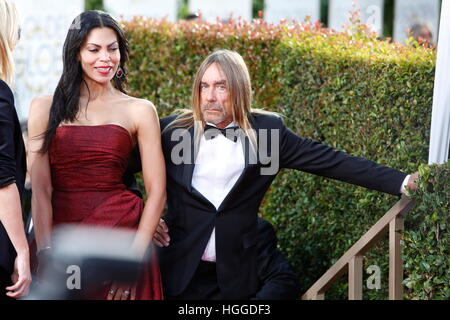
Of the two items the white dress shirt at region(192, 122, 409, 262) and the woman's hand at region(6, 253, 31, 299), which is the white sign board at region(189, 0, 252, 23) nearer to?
the white dress shirt at region(192, 122, 409, 262)

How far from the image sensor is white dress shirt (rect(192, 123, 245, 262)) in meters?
4.42

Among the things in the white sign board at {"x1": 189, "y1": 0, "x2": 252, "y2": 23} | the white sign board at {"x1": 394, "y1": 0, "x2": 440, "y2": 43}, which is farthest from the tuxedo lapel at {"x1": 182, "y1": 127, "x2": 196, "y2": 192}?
the white sign board at {"x1": 394, "y1": 0, "x2": 440, "y2": 43}

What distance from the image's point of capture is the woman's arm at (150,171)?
413cm

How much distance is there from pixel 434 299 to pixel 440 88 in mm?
1128

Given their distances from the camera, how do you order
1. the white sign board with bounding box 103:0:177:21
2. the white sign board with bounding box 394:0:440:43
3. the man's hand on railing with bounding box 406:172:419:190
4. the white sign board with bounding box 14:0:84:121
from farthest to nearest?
the white sign board with bounding box 394:0:440:43
the white sign board with bounding box 103:0:177:21
the white sign board with bounding box 14:0:84:121
the man's hand on railing with bounding box 406:172:419:190

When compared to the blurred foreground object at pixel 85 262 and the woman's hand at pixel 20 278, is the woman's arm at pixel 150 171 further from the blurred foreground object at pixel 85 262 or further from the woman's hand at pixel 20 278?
the woman's hand at pixel 20 278

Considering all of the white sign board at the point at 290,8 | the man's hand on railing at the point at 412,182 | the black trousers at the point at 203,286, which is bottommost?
the black trousers at the point at 203,286

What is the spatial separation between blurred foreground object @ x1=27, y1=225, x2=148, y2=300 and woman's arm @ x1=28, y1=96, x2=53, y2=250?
8 centimetres

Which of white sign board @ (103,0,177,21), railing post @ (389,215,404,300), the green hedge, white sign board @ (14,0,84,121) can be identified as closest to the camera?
railing post @ (389,215,404,300)

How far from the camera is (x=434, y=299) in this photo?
3.93 meters

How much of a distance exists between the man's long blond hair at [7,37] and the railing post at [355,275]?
2.06m

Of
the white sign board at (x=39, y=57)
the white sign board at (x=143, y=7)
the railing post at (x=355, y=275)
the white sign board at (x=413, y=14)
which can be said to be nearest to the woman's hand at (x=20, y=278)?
the railing post at (x=355, y=275)
